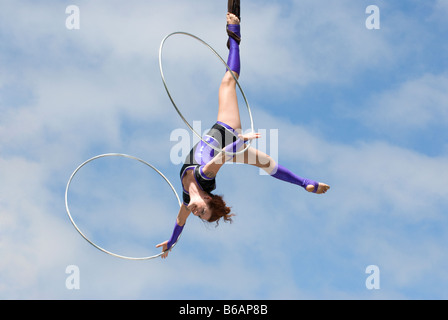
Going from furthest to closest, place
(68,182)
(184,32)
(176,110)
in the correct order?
(68,182), (184,32), (176,110)

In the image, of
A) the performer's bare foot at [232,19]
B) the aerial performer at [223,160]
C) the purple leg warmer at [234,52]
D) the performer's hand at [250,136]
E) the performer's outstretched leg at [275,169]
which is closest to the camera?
the performer's hand at [250,136]

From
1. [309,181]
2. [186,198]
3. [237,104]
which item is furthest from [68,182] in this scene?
[309,181]

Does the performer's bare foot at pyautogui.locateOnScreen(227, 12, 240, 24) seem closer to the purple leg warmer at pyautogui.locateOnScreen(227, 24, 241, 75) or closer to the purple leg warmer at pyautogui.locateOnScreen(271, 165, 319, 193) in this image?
the purple leg warmer at pyautogui.locateOnScreen(227, 24, 241, 75)

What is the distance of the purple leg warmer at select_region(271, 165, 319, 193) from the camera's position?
1762cm

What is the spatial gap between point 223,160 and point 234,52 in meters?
3.33

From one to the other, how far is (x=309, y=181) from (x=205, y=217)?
2.84 m

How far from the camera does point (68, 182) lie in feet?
60.5

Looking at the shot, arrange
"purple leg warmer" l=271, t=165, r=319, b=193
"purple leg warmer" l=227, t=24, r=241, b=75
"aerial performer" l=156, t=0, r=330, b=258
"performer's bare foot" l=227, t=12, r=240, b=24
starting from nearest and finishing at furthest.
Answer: "aerial performer" l=156, t=0, r=330, b=258, "purple leg warmer" l=271, t=165, r=319, b=193, "purple leg warmer" l=227, t=24, r=241, b=75, "performer's bare foot" l=227, t=12, r=240, b=24

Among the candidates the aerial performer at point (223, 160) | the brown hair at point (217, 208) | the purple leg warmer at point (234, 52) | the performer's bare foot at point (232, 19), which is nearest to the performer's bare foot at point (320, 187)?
the aerial performer at point (223, 160)

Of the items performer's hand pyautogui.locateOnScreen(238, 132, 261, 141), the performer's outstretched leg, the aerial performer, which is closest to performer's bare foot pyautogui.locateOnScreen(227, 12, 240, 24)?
the aerial performer

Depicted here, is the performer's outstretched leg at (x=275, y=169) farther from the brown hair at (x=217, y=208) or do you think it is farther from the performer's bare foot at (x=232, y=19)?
the performer's bare foot at (x=232, y=19)

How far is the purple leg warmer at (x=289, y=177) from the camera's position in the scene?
1762cm

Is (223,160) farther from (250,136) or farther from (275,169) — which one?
(275,169)

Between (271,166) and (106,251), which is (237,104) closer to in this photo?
(271,166)
